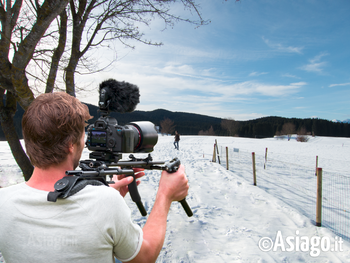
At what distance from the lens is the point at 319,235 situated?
13.1ft

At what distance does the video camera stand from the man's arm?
6 centimetres

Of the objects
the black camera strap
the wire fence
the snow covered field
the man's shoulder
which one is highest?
the black camera strap

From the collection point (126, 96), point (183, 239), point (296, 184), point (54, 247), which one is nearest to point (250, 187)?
point (296, 184)

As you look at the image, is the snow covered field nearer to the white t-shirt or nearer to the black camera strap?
the white t-shirt

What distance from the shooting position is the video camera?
1.06 metres

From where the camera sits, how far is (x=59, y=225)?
29.9 inches

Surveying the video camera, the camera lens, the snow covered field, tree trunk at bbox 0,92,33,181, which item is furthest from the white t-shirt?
tree trunk at bbox 0,92,33,181

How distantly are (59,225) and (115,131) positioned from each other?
590 mm

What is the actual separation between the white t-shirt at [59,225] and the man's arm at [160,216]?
0.65 ft

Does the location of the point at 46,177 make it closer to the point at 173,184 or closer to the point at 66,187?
the point at 66,187

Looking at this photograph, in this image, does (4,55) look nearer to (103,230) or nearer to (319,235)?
(103,230)

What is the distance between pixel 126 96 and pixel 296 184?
8690mm

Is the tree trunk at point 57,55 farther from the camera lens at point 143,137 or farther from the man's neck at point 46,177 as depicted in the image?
the man's neck at point 46,177

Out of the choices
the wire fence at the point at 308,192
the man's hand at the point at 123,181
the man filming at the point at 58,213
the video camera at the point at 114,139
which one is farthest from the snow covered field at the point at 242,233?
the man filming at the point at 58,213
